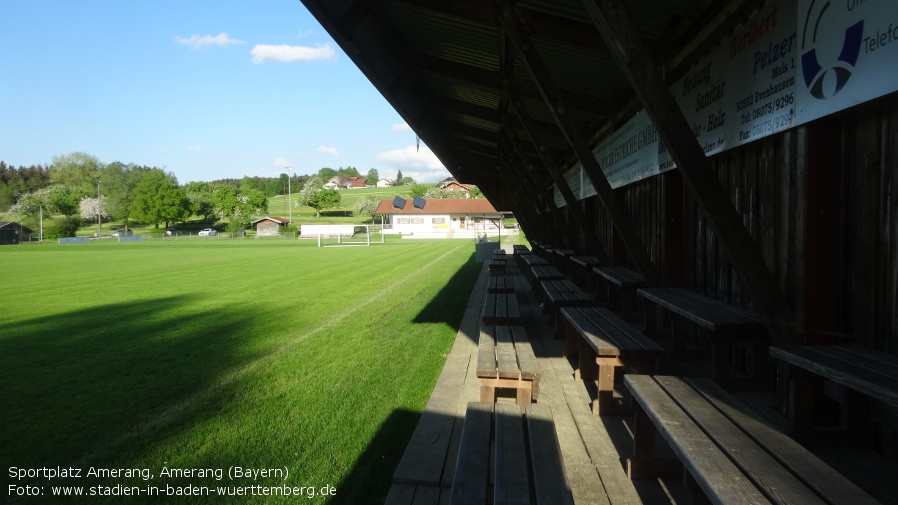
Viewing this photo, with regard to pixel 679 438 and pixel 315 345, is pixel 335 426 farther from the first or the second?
pixel 315 345

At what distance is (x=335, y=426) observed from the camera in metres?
4.80

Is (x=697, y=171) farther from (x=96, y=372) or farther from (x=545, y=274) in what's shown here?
(x=545, y=274)

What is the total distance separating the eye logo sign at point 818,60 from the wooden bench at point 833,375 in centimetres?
117

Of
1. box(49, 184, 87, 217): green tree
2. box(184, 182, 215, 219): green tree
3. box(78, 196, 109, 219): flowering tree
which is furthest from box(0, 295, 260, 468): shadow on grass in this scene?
box(78, 196, 109, 219): flowering tree

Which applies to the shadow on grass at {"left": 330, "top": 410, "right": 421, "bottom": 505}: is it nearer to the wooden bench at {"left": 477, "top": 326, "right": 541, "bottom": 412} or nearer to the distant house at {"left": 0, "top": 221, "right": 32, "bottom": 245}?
the wooden bench at {"left": 477, "top": 326, "right": 541, "bottom": 412}

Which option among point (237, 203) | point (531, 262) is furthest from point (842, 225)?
point (237, 203)

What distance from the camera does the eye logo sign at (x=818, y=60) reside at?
2859 mm

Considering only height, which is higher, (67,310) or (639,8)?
(639,8)

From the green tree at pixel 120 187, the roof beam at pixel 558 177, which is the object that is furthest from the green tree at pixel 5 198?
the roof beam at pixel 558 177

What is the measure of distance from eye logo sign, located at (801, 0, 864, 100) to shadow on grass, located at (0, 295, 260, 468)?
182 inches

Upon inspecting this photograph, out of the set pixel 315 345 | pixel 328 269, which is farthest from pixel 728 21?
pixel 328 269

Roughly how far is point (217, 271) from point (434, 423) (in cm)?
1972

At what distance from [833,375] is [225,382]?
5.27m

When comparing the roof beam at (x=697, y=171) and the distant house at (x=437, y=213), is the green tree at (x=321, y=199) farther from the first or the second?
the roof beam at (x=697, y=171)
